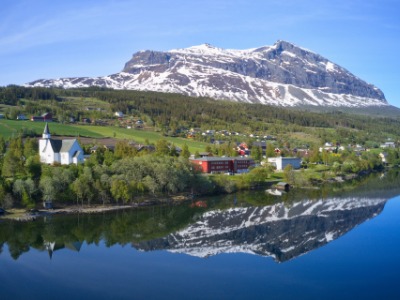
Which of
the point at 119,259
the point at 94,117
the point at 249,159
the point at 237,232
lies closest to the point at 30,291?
the point at 119,259

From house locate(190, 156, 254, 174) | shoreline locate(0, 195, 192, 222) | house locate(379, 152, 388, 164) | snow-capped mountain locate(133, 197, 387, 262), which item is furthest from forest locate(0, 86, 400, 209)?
snow-capped mountain locate(133, 197, 387, 262)

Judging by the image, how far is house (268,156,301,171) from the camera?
54069mm

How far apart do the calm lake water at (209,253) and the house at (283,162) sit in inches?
854

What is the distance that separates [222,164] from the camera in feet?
156

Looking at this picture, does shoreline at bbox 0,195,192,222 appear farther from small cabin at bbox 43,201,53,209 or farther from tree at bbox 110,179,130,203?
tree at bbox 110,179,130,203

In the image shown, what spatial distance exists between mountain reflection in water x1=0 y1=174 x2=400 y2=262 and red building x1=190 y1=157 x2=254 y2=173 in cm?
1168

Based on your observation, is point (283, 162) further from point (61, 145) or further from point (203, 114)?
point (203, 114)

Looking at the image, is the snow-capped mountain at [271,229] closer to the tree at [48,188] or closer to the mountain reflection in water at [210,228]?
the mountain reflection in water at [210,228]

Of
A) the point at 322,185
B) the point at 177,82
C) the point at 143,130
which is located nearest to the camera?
the point at 322,185

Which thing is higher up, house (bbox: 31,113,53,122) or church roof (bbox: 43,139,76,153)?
house (bbox: 31,113,53,122)

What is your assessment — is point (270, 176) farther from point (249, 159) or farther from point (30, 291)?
point (30, 291)

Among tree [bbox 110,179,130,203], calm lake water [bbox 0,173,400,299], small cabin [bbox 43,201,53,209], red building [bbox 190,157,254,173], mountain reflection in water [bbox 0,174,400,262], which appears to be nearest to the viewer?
calm lake water [bbox 0,173,400,299]

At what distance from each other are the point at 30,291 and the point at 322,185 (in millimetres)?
34210

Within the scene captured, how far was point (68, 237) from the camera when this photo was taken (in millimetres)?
23078
